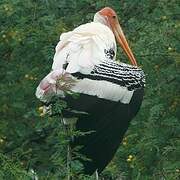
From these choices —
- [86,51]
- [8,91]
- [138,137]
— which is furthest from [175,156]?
[8,91]

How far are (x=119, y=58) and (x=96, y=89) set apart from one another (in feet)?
6.57

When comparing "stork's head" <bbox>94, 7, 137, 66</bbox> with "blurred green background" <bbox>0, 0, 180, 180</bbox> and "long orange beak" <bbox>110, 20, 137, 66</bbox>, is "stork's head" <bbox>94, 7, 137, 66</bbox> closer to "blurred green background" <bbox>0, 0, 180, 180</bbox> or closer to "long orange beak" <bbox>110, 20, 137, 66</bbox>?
"long orange beak" <bbox>110, 20, 137, 66</bbox>

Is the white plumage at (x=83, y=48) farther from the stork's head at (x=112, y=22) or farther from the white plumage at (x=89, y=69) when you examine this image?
the stork's head at (x=112, y=22)

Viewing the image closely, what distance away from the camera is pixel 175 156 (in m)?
6.44

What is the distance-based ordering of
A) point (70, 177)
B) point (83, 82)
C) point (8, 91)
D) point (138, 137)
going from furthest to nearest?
point (8, 91), point (138, 137), point (83, 82), point (70, 177)

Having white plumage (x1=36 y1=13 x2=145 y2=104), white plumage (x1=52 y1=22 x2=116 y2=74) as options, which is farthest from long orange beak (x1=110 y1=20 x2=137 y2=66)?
white plumage (x1=36 y1=13 x2=145 y2=104)

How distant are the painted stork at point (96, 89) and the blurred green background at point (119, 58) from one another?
0.81 feet

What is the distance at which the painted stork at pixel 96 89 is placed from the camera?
5785mm

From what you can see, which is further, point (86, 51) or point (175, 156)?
point (175, 156)

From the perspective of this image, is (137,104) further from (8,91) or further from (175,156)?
(8,91)

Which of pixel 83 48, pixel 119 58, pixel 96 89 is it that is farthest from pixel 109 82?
pixel 119 58

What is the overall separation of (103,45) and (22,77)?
222 centimetres

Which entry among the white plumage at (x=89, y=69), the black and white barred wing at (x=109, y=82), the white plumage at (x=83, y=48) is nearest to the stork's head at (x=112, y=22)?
the white plumage at (x=83, y=48)

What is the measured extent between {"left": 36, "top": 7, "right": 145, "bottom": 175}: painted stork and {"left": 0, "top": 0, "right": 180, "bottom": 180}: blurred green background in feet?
0.81
